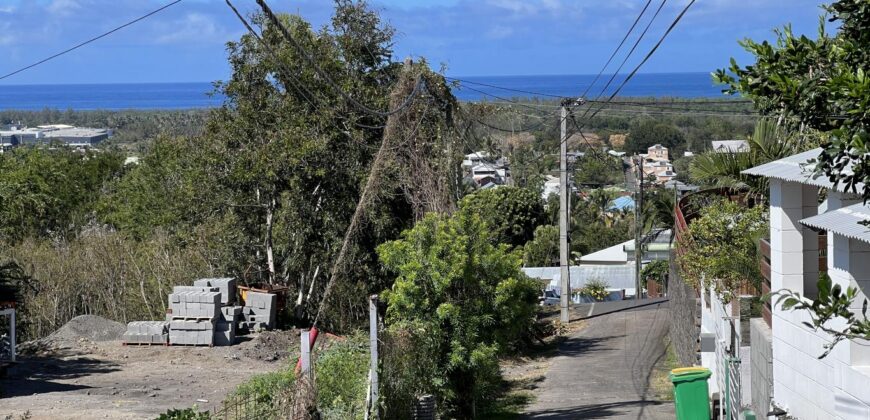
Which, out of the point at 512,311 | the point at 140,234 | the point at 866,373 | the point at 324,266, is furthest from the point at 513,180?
the point at 866,373

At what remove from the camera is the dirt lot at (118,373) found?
613 inches

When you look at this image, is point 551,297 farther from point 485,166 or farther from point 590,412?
point 485,166

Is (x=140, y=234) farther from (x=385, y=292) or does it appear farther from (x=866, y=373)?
(x=866, y=373)

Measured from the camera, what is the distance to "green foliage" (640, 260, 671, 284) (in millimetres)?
45725

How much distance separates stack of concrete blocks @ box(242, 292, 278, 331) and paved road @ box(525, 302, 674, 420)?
21.3 feet

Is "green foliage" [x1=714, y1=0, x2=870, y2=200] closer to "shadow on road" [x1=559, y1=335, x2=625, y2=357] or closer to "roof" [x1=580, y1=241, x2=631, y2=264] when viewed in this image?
"shadow on road" [x1=559, y1=335, x2=625, y2=357]

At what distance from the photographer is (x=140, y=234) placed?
42281 millimetres

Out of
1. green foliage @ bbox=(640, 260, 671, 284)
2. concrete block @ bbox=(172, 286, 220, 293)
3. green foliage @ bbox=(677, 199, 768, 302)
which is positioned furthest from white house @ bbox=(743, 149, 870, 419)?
green foliage @ bbox=(640, 260, 671, 284)

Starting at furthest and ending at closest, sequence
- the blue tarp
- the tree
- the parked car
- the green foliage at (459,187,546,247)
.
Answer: the tree → the blue tarp → the green foliage at (459,187,546,247) → the parked car

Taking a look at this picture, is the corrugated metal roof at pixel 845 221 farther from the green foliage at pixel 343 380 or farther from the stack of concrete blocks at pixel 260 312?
the stack of concrete blocks at pixel 260 312

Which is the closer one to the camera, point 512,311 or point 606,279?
point 512,311

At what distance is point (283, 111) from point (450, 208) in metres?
5.31

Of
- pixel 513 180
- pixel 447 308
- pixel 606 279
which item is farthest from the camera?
pixel 513 180

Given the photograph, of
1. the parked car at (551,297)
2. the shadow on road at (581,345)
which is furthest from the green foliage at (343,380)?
the parked car at (551,297)
